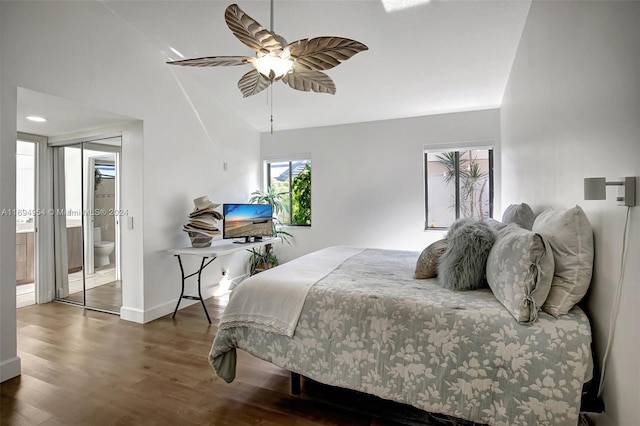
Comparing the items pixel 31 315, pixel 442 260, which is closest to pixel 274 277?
pixel 442 260

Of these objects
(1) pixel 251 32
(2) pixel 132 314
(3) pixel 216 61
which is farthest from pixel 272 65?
(2) pixel 132 314

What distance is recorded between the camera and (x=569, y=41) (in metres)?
1.56

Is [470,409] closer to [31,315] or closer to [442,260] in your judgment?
[442,260]

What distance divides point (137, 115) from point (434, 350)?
11.0ft

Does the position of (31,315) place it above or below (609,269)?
below

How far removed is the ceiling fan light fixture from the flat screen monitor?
2.26 meters

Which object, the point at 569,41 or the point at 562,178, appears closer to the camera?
the point at 569,41

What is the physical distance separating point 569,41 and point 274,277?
2067mm

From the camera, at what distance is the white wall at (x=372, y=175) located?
13.9ft

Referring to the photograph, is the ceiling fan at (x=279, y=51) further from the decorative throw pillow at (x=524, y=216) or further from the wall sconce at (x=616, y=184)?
the decorative throw pillow at (x=524, y=216)

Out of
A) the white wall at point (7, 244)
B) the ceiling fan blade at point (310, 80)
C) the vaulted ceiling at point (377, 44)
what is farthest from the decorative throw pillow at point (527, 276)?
the white wall at point (7, 244)

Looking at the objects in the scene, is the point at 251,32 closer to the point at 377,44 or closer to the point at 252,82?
the point at 252,82

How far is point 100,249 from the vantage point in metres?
3.80

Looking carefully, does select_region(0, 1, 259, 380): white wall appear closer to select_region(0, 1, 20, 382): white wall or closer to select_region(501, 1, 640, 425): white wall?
select_region(0, 1, 20, 382): white wall
